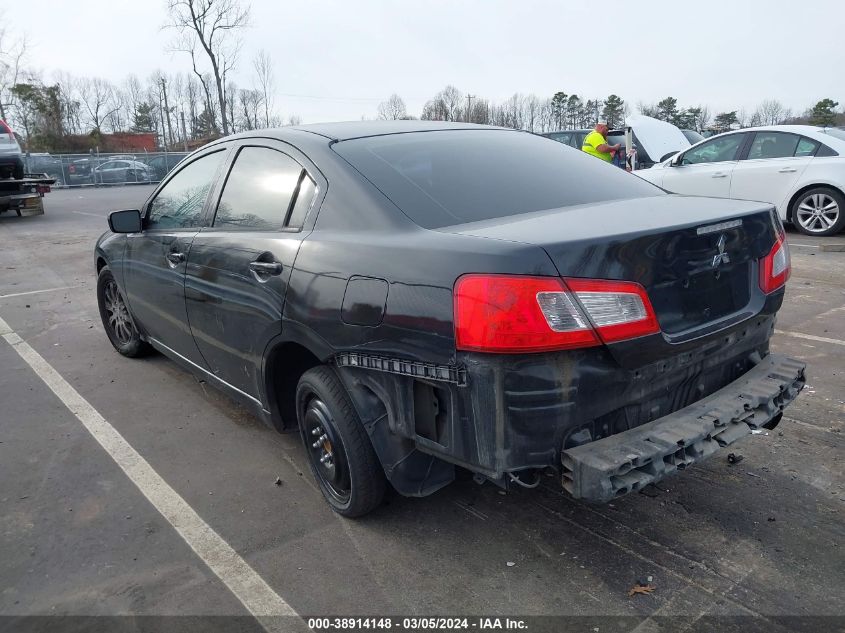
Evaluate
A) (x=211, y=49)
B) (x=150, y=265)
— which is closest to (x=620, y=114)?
(x=211, y=49)

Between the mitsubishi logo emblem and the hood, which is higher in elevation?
the hood

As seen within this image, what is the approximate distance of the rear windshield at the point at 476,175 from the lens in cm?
266

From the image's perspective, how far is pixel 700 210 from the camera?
261 cm

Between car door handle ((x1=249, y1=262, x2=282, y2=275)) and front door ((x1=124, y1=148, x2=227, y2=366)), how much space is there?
0.80 meters

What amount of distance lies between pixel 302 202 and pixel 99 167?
3607cm

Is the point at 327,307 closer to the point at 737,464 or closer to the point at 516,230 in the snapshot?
the point at 516,230

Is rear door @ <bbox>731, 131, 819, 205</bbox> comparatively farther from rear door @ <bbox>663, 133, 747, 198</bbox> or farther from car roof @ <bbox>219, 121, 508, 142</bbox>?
car roof @ <bbox>219, 121, 508, 142</bbox>

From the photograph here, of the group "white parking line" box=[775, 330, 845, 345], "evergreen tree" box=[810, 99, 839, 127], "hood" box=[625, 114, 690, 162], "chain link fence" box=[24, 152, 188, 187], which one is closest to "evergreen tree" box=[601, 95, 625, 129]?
"evergreen tree" box=[810, 99, 839, 127]

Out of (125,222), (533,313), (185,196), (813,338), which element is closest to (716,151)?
(813,338)

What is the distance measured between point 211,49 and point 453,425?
1749 inches

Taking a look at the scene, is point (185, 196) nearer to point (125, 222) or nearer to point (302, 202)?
point (125, 222)

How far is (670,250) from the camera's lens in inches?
89.7

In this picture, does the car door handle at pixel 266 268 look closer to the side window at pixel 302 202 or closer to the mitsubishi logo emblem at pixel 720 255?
the side window at pixel 302 202

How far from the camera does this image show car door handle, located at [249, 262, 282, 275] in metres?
2.87
